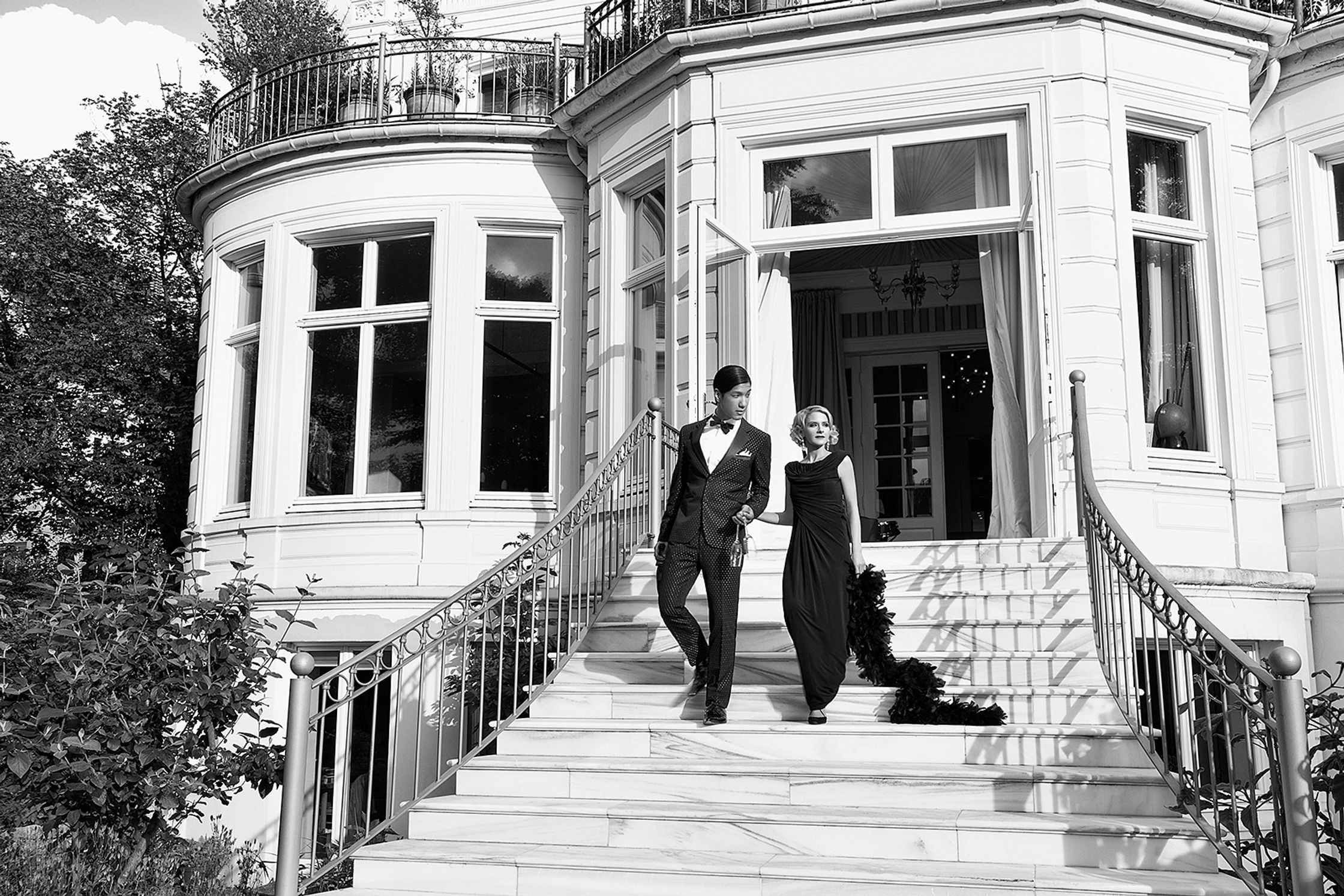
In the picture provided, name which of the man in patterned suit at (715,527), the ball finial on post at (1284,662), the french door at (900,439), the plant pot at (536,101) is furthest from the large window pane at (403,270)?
the ball finial on post at (1284,662)

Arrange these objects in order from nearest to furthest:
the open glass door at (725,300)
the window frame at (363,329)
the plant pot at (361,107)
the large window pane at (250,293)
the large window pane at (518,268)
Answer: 1. the open glass door at (725,300)
2. the window frame at (363,329)
3. the large window pane at (518,268)
4. the plant pot at (361,107)
5. the large window pane at (250,293)

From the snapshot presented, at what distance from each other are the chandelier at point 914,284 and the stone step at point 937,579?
16.2ft

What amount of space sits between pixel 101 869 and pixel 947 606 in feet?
14.6

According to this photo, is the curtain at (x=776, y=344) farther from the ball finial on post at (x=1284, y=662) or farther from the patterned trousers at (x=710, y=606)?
the ball finial on post at (x=1284, y=662)

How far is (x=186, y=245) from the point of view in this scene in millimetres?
16203

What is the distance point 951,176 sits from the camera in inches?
331

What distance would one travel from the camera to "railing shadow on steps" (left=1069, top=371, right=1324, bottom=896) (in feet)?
12.7

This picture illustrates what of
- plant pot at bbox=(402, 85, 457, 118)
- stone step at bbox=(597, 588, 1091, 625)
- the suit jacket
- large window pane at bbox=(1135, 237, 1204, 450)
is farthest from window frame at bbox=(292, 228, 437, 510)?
large window pane at bbox=(1135, 237, 1204, 450)

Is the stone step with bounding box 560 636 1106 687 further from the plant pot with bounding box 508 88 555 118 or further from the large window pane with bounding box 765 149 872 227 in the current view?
the plant pot with bounding box 508 88 555 118

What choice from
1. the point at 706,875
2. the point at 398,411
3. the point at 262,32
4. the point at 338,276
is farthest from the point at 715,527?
the point at 262,32

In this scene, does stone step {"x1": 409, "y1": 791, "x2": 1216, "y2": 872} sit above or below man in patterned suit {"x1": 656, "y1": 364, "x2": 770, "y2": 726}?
below

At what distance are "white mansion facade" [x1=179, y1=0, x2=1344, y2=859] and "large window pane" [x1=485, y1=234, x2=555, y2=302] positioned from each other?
0.12 ft

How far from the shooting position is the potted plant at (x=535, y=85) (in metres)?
10.9

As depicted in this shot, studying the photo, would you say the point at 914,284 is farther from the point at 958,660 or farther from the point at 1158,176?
the point at 958,660
